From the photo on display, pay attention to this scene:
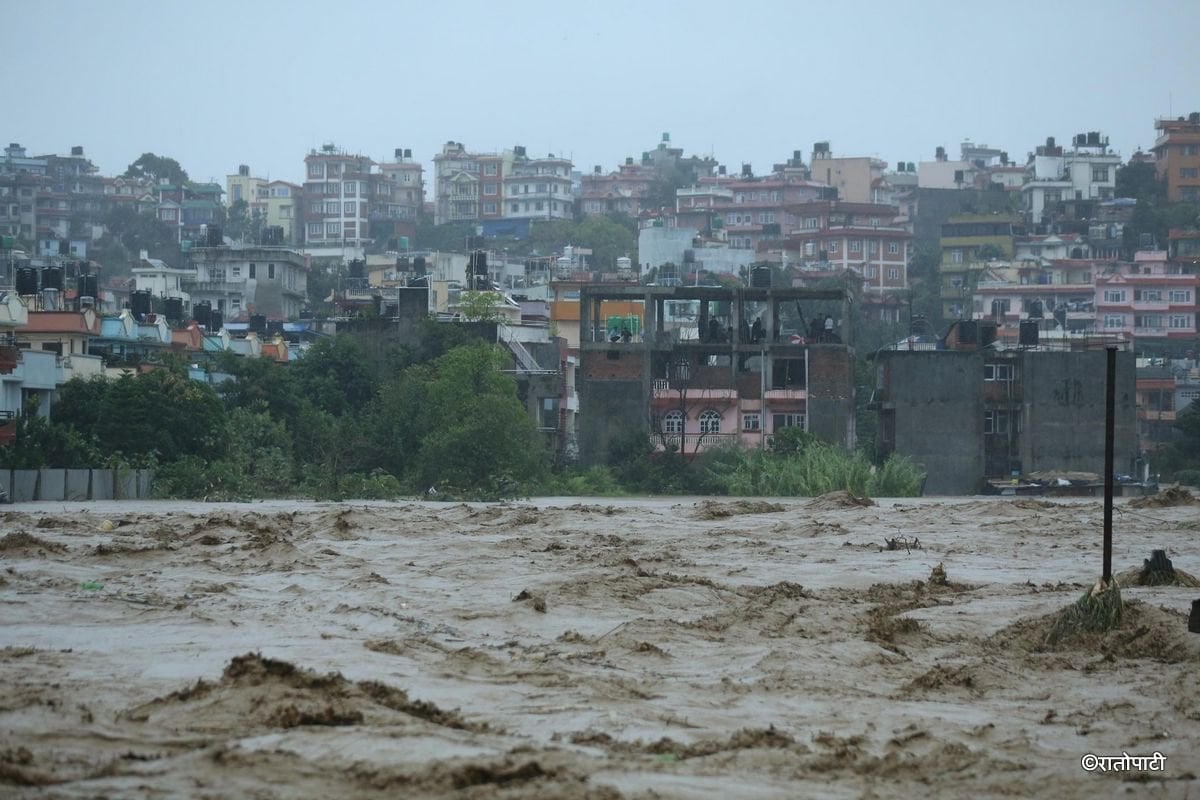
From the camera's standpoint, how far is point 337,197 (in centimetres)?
15375

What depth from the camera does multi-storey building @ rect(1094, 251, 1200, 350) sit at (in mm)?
96562

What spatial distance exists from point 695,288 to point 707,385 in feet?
12.8

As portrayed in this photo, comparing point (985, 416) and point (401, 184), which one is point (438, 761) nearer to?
point (985, 416)

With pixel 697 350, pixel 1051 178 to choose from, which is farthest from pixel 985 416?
pixel 1051 178

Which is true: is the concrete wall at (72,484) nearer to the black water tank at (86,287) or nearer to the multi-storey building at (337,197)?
the black water tank at (86,287)

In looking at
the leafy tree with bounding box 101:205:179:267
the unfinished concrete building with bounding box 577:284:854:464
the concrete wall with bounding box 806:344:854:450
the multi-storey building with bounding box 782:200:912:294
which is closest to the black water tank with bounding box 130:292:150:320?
the unfinished concrete building with bounding box 577:284:854:464

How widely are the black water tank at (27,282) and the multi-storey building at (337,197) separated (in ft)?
285

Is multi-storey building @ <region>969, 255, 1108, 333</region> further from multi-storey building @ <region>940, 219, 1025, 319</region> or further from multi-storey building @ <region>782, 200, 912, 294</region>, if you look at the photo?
multi-storey building @ <region>782, 200, 912, 294</region>

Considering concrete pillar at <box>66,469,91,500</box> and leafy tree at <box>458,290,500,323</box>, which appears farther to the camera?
leafy tree at <box>458,290,500,323</box>

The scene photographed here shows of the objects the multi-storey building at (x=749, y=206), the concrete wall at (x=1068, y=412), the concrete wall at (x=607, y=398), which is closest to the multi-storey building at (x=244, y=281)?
the concrete wall at (x=607, y=398)

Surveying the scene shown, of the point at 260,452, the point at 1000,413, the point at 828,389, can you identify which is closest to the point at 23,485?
the point at 260,452

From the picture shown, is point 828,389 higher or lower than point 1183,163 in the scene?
lower

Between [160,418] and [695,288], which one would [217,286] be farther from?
[160,418]

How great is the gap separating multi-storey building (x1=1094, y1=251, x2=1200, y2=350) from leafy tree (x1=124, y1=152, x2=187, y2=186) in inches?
3851
